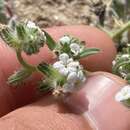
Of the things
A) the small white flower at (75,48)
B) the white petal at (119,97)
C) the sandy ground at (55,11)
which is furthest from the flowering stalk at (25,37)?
the sandy ground at (55,11)

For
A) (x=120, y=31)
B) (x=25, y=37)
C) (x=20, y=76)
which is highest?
(x=25, y=37)

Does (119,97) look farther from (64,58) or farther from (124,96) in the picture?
(64,58)

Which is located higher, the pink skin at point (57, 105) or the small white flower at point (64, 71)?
the small white flower at point (64, 71)

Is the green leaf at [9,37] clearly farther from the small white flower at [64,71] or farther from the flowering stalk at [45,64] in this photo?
the small white flower at [64,71]

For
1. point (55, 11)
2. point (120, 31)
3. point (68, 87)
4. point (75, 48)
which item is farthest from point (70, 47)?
point (55, 11)

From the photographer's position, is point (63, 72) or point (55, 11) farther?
point (55, 11)

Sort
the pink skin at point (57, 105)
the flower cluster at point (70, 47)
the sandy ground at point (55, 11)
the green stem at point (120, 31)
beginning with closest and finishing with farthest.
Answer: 1. the pink skin at point (57, 105)
2. the flower cluster at point (70, 47)
3. the green stem at point (120, 31)
4. the sandy ground at point (55, 11)

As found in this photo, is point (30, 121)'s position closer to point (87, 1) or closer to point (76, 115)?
point (76, 115)
